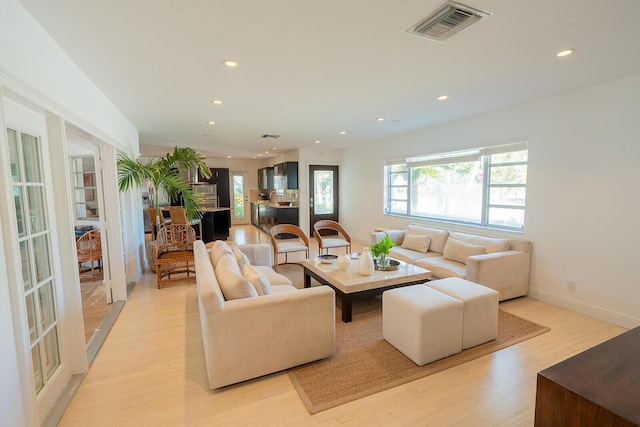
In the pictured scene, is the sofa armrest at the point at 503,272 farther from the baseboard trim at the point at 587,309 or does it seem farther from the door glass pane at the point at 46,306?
the door glass pane at the point at 46,306

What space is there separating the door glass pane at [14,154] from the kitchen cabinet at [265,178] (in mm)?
7721

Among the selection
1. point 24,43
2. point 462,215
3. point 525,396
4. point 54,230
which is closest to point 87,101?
point 24,43

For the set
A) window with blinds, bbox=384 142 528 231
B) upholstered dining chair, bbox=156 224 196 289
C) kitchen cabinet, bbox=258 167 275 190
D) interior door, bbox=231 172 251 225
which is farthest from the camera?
interior door, bbox=231 172 251 225

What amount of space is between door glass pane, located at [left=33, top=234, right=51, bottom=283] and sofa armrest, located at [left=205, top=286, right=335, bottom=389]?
1.15 meters

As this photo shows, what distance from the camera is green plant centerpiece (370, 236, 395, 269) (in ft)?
10.9

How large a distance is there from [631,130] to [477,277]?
2024 millimetres

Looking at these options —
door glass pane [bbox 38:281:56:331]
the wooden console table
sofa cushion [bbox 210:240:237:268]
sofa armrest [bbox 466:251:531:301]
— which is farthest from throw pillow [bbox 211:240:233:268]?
sofa armrest [bbox 466:251:531:301]

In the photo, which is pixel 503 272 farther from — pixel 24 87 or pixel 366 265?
pixel 24 87

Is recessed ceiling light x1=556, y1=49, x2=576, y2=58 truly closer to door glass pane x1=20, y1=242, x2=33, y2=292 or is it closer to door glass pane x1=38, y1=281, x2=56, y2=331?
door glass pane x1=20, y1=242, x2=33, y2=292

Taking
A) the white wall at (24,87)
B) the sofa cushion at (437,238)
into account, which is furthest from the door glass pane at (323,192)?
the white wall at (24,87)

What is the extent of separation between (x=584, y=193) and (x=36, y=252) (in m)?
4.93

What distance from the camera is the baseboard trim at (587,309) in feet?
9.66

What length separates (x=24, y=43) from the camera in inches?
66.5

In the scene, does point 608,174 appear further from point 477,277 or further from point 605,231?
point 477,277
